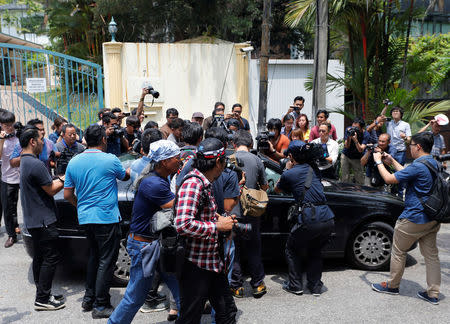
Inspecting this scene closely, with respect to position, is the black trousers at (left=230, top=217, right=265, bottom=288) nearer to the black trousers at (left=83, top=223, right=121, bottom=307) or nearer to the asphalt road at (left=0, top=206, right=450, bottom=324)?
the asphalt road at (left=0, top=206, right=450, bottom=324)

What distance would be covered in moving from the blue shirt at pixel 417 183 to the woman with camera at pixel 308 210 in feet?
2.52

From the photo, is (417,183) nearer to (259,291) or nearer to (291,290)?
(291,290)

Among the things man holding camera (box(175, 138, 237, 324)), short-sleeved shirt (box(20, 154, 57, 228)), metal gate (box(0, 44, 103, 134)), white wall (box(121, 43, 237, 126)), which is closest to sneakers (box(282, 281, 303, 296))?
man holding camera (box(175, 138, 237, 324))

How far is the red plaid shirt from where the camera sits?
9.60 feet

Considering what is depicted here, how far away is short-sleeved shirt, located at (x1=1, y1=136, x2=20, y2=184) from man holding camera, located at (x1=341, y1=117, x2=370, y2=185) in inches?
204

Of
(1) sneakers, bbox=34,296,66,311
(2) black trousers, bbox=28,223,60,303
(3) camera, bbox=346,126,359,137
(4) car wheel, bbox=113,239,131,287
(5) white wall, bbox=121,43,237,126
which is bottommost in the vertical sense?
(1) sneakers, bbox=34,296,66,311

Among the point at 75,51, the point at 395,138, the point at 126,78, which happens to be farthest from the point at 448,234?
the point at 75,51

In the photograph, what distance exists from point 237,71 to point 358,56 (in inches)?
146

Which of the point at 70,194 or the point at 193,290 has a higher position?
the point at 70,194

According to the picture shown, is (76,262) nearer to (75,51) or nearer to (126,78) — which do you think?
(126,78)

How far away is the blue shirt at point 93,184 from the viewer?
13.3 feet

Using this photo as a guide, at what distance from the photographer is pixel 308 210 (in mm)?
4566

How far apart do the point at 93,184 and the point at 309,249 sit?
7.43 ft

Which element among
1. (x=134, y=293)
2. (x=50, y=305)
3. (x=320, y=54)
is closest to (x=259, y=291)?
(x=134, y=293)
